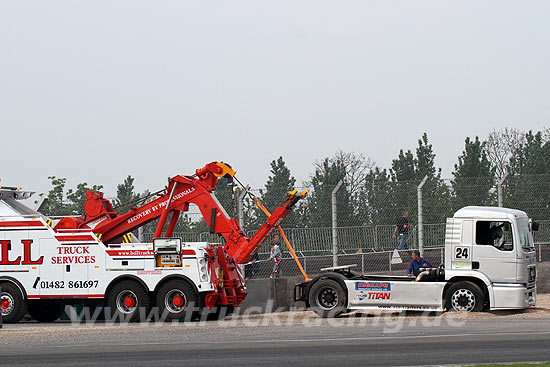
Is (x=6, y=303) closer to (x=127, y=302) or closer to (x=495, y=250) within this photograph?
(x=127, y=302)

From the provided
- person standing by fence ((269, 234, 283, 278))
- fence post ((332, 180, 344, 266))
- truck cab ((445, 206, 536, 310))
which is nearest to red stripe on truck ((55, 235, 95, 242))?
person standing by fence ((269, 234, 283, 278))

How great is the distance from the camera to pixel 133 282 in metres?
19.1

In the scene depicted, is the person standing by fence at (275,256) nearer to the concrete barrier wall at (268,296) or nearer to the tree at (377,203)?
the concrete barrier wall at (268,296)

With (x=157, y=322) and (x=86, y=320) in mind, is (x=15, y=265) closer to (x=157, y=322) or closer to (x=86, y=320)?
(x=86, y=320)

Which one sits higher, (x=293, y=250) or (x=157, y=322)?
(x=293, y=250)

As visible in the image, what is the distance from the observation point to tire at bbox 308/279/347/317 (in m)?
19.0

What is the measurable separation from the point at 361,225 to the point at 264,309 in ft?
10.7

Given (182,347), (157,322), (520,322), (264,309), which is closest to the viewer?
(182,347)

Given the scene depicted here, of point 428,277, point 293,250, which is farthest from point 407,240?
point 428,277

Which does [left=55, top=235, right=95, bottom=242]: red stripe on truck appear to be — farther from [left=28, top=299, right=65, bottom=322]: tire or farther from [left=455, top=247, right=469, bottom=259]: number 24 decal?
[left=455, top=247, right=469, bottom=259]: number 24 decal

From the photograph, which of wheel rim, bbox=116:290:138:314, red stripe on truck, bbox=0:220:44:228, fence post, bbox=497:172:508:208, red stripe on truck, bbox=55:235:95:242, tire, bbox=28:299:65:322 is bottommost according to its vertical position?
tire, bbox=28:299:65:322

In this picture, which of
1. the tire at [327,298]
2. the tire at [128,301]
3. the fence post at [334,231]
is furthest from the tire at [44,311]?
the fence post at [334,231]

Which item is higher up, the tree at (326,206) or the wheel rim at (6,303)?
the tree at (326,206)

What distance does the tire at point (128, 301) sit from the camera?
1888cm
